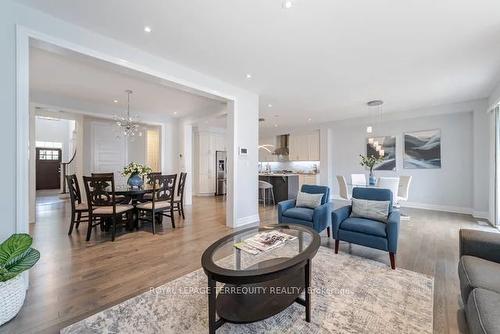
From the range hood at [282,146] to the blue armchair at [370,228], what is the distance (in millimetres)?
6029

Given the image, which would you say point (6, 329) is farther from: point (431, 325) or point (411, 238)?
point (411, 238)

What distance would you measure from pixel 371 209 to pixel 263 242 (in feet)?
5.86

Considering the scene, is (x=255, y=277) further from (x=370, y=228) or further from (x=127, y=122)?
(x=127, y=122)

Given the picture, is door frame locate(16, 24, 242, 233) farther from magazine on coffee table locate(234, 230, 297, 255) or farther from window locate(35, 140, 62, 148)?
window locate(35, 140, 62, 148)

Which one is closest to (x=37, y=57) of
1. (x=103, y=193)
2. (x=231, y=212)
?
(x=103, y=193)

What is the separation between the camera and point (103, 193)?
3.61 metres

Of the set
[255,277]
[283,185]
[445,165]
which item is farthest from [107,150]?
[445,165]

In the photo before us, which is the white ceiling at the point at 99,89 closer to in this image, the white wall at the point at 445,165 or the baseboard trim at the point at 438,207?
the white wall at the point at 445,165

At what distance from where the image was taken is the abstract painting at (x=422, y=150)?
5930mm

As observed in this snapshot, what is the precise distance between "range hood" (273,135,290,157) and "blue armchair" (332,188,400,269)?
6029 mm

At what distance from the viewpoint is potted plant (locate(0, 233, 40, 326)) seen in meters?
1.67

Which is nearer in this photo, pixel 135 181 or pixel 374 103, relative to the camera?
pixel 135 181

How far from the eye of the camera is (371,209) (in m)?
2.99

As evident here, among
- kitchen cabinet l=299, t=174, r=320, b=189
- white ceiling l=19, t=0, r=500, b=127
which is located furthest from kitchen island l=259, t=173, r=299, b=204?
white ceiling l=19, t=0, r=500, b=127
